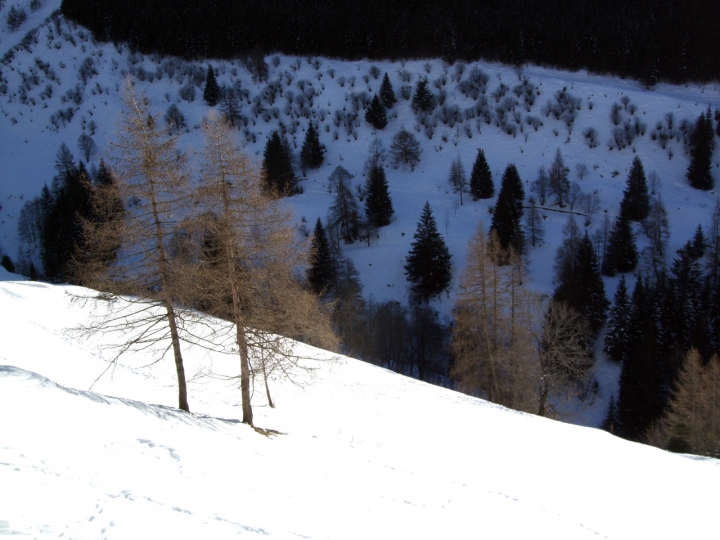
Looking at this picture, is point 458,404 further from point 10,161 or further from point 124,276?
point 10,161

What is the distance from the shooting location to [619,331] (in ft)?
127

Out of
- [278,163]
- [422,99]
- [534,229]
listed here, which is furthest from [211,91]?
[534,229]

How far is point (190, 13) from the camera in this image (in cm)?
10038

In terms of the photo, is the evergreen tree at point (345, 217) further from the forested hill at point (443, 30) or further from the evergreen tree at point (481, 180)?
the forested hill at point (443, 30)

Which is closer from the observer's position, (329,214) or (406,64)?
(329,214)

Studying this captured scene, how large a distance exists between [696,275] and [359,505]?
50217mm

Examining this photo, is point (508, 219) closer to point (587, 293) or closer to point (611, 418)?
point (587, 293)

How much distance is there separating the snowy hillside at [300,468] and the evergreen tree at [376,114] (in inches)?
2640

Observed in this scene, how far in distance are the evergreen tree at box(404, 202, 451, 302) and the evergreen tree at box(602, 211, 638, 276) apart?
1899cm

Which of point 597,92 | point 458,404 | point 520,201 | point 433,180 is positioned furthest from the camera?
point 597,92

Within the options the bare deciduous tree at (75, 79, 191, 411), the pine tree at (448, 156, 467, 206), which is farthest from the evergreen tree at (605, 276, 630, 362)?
the bare deciduous tree at (75, 79, 191, 411)

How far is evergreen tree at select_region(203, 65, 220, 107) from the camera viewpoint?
8188cm

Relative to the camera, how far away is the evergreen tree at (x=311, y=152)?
7006cm

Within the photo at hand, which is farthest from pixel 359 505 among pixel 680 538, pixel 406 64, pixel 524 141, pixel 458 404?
pixel 406 64
